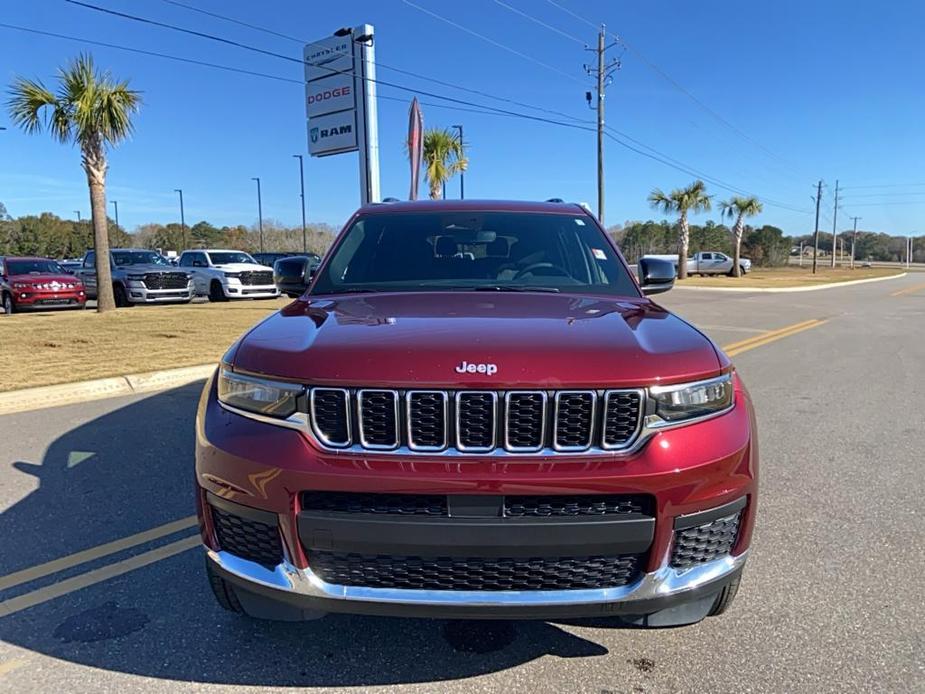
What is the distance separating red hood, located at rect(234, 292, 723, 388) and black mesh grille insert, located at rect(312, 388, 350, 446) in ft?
0.16

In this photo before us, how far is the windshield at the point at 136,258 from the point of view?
2109 cm

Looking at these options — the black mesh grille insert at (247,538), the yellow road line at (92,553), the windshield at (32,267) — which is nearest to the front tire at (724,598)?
the black mesh grille insert at (247,538)

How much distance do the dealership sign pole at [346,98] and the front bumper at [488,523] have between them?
14.0 meters

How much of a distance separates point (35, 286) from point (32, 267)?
148cm

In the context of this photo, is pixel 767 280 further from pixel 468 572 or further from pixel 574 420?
pixel 468 572

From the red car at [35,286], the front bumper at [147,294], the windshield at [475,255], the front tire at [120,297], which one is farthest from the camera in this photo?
the front tire at [120,297]

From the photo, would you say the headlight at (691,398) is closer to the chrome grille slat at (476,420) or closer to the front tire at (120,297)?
the chrome grille slat at (476,420)

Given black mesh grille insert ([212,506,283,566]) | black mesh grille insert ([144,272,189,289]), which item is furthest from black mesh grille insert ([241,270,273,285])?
black mesh grille insert ([212,506,283,566])

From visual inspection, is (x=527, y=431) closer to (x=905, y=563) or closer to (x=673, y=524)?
(x=673, y=524)

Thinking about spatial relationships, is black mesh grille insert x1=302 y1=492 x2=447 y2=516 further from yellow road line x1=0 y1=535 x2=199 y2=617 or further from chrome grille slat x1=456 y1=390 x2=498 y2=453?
yellow road line x1=0 y1=535 x2=199 y2=617

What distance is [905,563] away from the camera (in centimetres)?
331

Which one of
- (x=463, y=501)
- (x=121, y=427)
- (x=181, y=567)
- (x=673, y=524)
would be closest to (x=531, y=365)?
(x=463, y=501)

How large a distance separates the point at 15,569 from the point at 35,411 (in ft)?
12.3

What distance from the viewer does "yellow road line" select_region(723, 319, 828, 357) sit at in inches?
426
